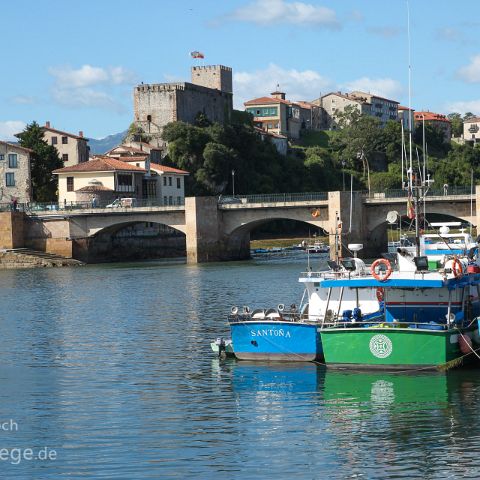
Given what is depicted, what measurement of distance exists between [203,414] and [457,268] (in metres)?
10.6

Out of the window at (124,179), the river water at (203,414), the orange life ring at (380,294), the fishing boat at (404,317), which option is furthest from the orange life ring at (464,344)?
the window at (124,179)

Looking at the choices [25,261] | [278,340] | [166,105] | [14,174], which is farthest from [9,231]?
[278,340]

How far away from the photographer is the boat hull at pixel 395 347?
115ft

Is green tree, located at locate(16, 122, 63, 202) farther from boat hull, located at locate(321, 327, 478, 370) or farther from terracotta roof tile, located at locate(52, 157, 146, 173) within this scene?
boat hull, located at locate(321, 327, 478, 370)

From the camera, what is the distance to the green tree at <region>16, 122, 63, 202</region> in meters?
127

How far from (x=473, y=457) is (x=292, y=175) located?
448 feet

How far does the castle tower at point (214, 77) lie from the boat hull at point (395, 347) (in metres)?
145

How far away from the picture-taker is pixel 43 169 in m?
128

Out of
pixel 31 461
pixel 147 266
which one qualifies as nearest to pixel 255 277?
pixel 147 266

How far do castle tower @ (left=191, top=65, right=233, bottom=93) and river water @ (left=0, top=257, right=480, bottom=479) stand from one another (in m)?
132

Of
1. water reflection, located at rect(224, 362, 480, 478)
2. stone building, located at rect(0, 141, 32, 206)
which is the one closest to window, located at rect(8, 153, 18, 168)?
stone building, located at rect(0, 141, 32, 206)

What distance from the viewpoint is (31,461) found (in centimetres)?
2686

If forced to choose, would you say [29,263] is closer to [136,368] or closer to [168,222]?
[168,222]

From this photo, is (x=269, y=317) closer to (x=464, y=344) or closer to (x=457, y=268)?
(x=457, y=268)
